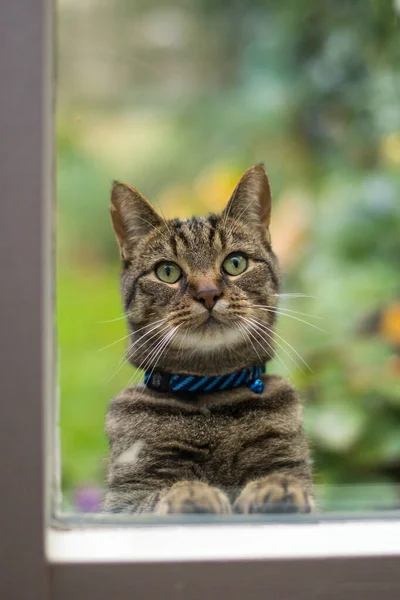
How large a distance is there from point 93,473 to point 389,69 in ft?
3.19

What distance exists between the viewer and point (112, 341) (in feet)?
3.40

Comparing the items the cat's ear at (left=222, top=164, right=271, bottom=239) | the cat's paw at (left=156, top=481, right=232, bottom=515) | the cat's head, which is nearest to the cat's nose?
the cat's head

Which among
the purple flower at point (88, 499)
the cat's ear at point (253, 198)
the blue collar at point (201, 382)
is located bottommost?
the purple flower at point (88, 499)

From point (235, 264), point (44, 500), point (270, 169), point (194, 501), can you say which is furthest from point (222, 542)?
point (270, 169)

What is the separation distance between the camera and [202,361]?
3.06 feet

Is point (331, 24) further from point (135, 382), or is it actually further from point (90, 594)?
point (90, 594)

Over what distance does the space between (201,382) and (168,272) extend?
0.55ft

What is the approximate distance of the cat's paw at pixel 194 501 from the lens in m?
0.76

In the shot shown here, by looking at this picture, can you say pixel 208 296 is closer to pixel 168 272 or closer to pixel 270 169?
pixel 168 272

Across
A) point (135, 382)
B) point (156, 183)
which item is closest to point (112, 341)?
point (135, 382)

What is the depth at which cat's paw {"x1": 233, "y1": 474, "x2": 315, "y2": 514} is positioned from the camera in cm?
76

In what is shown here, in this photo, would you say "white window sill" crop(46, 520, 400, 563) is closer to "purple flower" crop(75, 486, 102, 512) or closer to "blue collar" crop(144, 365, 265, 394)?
"purple flower" crop(75, 486, 102, 512)

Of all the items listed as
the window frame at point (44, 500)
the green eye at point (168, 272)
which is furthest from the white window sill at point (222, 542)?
the green eye at point (168, 272)

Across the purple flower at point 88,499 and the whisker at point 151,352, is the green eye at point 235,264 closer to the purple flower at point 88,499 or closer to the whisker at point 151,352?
the whisker at point 151,352
